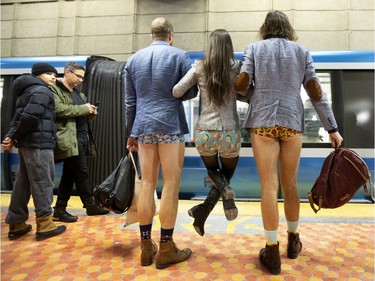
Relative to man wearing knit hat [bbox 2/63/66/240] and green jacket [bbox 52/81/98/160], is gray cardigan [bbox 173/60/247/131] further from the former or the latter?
green jacket [bbox 52/81/98/160]

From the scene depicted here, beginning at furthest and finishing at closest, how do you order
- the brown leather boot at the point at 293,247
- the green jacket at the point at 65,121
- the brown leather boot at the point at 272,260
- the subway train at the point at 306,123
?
the subway train at the point at 306,123 < the green jacket at the point at 65,121 < the brown leather boot at the point at 293,247 < the brown leather boot at the point at 272,260

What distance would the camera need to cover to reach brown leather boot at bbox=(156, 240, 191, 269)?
1.70 meters

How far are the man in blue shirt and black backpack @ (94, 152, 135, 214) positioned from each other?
0.20 metres

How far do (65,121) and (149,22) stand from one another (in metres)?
3.97

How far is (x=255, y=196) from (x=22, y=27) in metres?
6.59

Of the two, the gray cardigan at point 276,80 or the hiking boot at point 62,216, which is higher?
the gray cardigan at point 276,80

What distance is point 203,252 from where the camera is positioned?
6.41 ft

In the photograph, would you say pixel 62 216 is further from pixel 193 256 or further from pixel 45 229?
pixel 193 256

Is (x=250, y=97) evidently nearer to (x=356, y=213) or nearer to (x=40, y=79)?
(x=40, y=79)

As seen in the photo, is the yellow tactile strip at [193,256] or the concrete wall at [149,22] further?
the concrete wall at [149,22]

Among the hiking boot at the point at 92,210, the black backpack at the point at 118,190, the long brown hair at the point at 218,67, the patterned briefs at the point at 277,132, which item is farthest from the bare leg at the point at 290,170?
the hiking boot at the point at 92,210

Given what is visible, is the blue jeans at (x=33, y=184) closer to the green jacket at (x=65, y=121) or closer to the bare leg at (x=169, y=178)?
the green jacket at (x=65, y=121)

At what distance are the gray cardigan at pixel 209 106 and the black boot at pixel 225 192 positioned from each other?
322 millimetres

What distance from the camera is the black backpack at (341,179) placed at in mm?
1680
